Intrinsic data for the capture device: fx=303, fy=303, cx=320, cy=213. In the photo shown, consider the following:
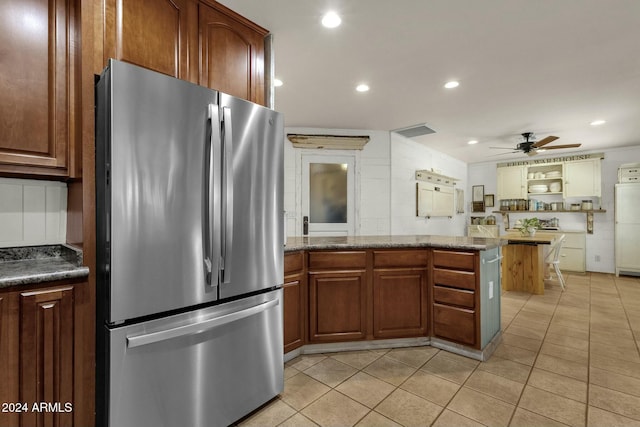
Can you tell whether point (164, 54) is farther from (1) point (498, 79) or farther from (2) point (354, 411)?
(1) point (498, 79)

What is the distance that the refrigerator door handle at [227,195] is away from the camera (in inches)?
61.1

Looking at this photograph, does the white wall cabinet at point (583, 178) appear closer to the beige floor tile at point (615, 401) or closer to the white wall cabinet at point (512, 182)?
the white wall cabinet at point (512, 182)

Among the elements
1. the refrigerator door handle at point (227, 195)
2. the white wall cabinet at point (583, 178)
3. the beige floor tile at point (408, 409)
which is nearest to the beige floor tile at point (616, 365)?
the beige floor tile at point (408, 409)

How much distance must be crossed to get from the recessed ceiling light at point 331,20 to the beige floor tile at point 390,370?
2.54 m

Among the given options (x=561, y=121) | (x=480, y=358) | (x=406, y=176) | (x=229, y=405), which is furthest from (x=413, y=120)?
(x=229, y=405)

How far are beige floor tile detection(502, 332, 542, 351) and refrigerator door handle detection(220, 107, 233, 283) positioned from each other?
2625mm

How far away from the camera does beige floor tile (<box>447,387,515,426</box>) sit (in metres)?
1.70

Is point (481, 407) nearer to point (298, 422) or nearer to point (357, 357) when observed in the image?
point (357, 357)

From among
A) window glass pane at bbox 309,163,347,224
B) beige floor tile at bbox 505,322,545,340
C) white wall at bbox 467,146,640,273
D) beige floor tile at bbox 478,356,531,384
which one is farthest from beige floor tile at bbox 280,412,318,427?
white wall at bbox 467,146,640,273

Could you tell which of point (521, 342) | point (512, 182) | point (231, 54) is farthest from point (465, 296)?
point (512, 182)

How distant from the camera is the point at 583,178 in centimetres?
597

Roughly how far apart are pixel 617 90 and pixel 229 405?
4.60 m

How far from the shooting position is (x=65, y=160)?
1511mm

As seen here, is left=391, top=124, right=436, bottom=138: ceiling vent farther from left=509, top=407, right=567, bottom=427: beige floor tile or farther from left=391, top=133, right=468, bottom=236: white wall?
left=509, top=407, right=567, bottom=427: beige floor tile
